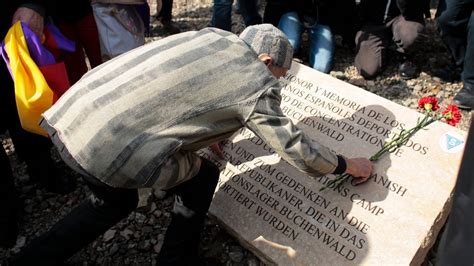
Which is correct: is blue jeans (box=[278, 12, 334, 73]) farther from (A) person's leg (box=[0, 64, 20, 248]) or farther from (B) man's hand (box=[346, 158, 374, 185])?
(A) person's leg (box=[0, 64, 20, 248])

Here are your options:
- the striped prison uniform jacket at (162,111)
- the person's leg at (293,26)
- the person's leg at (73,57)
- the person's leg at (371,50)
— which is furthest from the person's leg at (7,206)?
the person's leg at (371,50)

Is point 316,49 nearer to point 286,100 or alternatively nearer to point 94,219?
point 286,100

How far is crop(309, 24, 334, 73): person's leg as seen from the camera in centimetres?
419

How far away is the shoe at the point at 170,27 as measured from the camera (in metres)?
5.23

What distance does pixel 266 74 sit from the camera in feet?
6.28

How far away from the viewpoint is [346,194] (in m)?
2.54

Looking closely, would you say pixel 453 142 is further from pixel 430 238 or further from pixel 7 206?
pixel 7 206

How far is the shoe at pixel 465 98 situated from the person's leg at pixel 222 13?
2.28m

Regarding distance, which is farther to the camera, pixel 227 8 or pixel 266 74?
pixel 227 8

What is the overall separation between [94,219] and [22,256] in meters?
0.41

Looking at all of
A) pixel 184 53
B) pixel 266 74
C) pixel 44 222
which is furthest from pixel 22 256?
pixel 266 74

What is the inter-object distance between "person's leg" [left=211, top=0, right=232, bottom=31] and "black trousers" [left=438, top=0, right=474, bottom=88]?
1977mm

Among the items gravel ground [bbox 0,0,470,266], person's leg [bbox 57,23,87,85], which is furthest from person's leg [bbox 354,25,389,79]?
person's leg [bbox 57,23,87,85]

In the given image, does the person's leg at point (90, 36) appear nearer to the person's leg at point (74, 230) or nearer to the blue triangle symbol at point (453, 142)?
the person's leg at point (74, 230)
